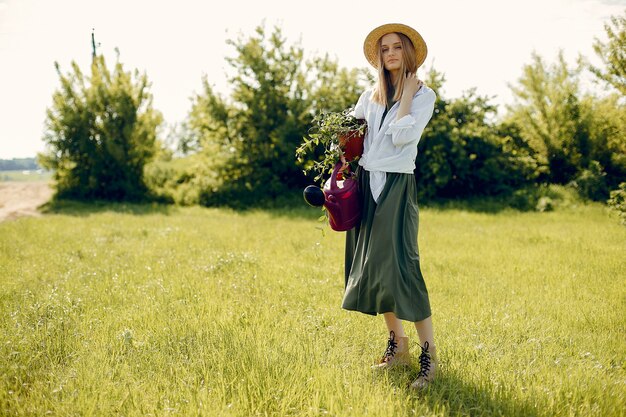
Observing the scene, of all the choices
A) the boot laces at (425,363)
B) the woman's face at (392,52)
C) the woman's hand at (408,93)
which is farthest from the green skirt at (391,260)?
the woman's face at (392,52)

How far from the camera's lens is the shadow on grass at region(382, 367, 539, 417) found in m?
3.04

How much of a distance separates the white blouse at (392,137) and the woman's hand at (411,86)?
0.04m

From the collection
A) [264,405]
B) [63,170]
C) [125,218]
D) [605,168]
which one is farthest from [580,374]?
[63,170]

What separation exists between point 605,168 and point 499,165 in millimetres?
3335

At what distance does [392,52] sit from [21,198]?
1814cm

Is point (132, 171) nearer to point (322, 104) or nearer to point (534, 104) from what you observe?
point (322, 104)

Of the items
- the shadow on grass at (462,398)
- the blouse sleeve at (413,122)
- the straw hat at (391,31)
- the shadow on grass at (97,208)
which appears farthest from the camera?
the shadow on grass at (97,208)

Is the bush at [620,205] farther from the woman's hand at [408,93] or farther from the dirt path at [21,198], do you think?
the dirt path at [21,198]

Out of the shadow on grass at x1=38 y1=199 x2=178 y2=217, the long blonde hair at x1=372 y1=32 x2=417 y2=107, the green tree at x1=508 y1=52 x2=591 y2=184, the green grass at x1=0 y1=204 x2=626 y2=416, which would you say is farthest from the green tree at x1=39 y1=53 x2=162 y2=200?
the long blonde hair at x1=372 y1=32 x2=417 y2=107

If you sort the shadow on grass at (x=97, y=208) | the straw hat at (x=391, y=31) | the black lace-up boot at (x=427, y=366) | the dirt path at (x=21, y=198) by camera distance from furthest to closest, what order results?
the dirt path at (x=21, y=198), the shadow on grass at (x=97, y=208), the straw hat at (x=391, y=31), the black lace-up boot at (x=427, y=366)

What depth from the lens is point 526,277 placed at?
6246mm

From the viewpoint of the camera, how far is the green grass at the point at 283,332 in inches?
123

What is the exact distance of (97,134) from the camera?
1745cm

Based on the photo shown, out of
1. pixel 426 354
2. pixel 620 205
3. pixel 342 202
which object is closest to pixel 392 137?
pixel 342 202
